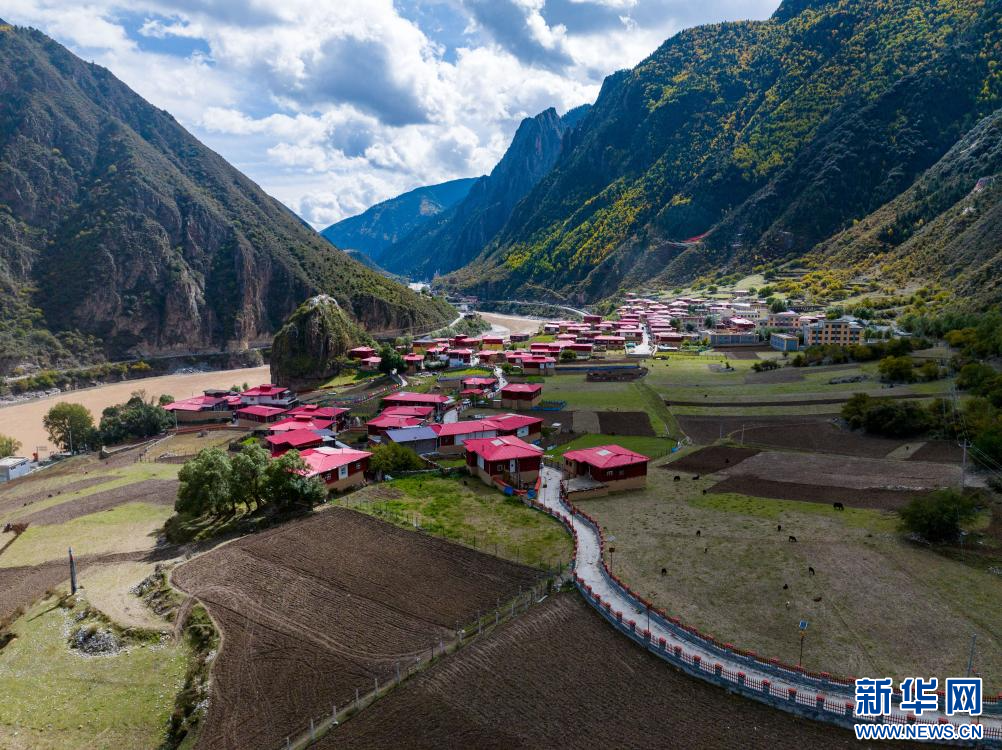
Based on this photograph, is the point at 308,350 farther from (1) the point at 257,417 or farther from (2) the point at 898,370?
(2) the point at 898,370

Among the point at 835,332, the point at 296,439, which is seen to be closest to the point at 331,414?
the point at 296,439

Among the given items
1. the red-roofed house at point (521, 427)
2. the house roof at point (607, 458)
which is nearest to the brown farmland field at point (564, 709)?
the house roof at point (607, 458)

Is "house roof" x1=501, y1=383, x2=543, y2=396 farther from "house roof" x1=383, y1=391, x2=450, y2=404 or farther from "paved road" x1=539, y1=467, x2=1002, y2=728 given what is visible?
"paved road" x1=539, y1=467, x2=1002, y2=728

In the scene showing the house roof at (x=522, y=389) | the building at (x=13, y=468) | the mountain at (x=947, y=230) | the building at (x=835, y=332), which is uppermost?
the mountain at (x=947, y=230)

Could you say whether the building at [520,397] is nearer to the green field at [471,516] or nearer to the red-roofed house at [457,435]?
the red-roofed house at [457,435]

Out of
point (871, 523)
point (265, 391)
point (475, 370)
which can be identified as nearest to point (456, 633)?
point (871, 523)
